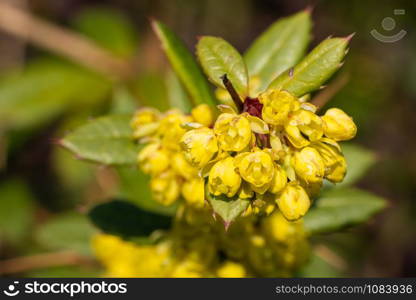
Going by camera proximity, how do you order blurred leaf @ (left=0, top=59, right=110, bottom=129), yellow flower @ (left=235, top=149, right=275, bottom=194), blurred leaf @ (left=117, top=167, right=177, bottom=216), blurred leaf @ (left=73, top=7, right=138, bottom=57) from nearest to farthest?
yellow flower @ (left=235, top=149, right=275, bottom=194) → blurred leaf @ (left=117, top=167, right=177, bottom=216) → blurred leaf @ (left=0, top=59, right=110, bottom=129) → blurred leaf @ (left=73, top=7, right=138, bottom=57)

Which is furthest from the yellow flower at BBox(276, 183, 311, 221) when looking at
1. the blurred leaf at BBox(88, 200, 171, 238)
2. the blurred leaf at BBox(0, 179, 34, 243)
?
the blurred leaf at BBox(0, 179, 34, 243)

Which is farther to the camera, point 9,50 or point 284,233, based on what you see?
point 9,50

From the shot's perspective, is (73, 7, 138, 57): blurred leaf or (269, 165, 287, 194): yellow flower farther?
(73, 7, 138, 57): blurred leaf

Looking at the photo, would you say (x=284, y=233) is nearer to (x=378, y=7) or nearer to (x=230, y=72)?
(x=230, y=72)

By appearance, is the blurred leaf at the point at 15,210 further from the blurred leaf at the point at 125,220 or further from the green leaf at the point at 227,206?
the green leaf at the point at 227,206

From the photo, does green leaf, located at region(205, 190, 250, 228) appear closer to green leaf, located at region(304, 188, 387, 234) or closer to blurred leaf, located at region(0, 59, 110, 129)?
green leaf, located at region(304, 188, 387, 234)

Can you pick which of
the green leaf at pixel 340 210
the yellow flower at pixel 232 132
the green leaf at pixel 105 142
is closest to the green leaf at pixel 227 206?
the yellow flower at pixel 232 132

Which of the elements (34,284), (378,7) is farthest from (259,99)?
(378,7)
